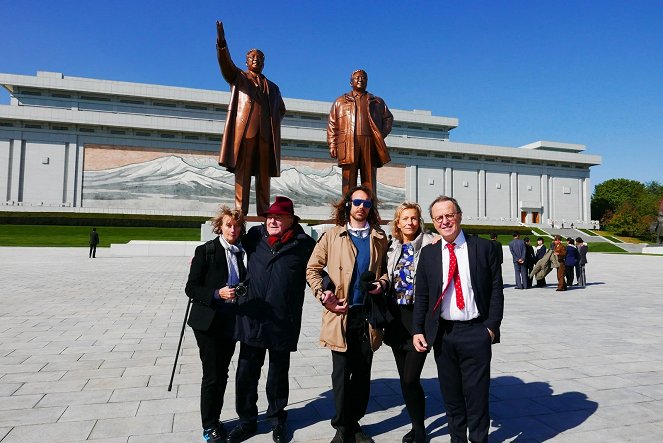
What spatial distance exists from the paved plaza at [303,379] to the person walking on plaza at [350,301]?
11.1 inches

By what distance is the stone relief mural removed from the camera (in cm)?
3856

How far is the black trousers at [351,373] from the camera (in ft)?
9.20

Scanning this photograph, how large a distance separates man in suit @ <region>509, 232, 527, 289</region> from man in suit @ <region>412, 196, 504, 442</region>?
30.6 feet

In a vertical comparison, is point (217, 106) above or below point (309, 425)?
above

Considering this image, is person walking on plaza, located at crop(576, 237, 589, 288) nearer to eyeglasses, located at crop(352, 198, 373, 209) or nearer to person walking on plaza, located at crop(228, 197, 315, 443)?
eyeglasses, located at crop(352, 198, 373, 209)

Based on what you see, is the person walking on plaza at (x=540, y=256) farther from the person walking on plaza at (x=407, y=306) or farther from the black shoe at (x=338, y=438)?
the black shoe at (x=338, y=438)

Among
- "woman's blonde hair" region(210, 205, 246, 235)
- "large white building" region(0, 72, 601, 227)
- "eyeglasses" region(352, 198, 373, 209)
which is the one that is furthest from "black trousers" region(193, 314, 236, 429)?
"large white building" region(0, 72, 601, 227)

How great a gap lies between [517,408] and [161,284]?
29.5ft

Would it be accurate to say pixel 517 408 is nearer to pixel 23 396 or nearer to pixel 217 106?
pixel 23 396

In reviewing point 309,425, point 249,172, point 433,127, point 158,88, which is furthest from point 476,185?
point 309,425

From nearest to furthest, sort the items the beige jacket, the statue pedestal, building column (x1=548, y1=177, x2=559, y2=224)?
the beige jacket, the statue pedestal, building column (x1=548, y1=177, x2=559, y2=224)

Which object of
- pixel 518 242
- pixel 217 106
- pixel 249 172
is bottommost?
pixel 518 242

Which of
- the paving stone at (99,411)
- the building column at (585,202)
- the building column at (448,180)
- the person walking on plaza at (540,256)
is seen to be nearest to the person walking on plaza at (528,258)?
the person walking on plaza at (540,256)

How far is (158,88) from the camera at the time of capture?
147 feet
